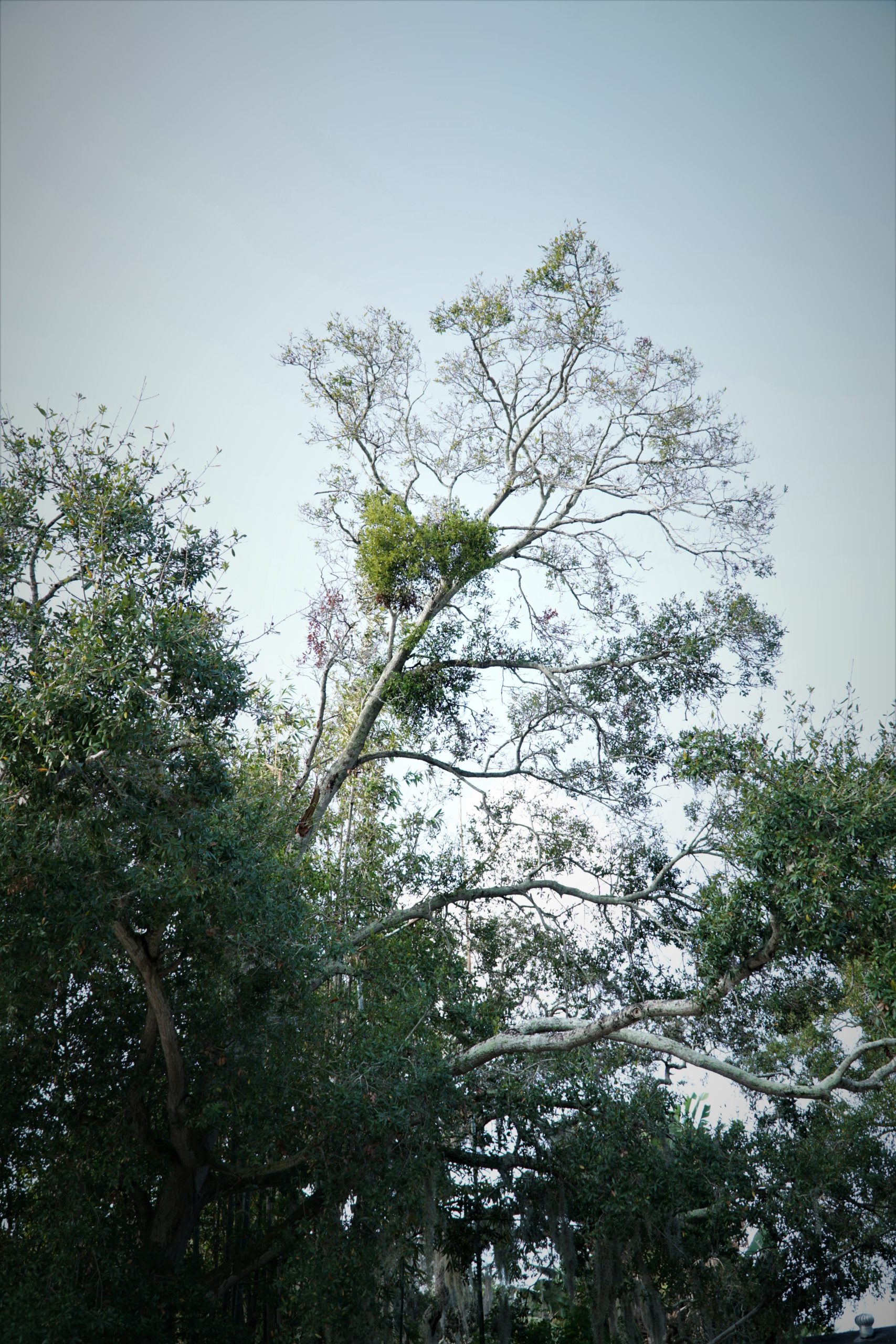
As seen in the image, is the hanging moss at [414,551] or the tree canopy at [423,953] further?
the hanging moss at [414,551]

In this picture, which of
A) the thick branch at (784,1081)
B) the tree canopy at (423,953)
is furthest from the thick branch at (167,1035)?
the thick branch at (784,1081)

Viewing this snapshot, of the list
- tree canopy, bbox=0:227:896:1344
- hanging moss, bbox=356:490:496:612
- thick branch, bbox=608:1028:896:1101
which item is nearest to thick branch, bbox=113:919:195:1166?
tree canopy, bbox=0:227:896:1344

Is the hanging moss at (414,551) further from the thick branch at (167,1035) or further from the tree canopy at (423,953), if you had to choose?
the thick branch at (167,1035)

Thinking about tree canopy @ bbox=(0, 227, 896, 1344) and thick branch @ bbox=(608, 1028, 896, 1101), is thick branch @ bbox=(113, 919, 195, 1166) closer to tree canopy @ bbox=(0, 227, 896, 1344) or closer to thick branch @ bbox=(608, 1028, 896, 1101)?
tree canopy @ bbox=(0, 227, 896, 1344)

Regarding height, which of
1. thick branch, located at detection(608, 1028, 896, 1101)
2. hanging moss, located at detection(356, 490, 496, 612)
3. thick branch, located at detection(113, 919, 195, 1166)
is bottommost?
thick branch, located at detection(113, 919, 195, 1166)

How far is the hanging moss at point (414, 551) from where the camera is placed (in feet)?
40.7

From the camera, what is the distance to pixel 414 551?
12.4 m

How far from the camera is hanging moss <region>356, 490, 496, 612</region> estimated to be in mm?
12406

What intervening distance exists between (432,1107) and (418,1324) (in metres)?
2.93

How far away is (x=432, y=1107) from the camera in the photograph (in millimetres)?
8680

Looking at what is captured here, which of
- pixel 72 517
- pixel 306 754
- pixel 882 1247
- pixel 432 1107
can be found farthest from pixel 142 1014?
pixel 882 1247

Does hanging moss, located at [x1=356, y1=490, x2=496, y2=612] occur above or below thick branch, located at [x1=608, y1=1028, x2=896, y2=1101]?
above

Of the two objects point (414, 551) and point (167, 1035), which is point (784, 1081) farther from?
point (414, 551)

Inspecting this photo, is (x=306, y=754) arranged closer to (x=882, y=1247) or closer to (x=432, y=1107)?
(x=432, y=1107)
